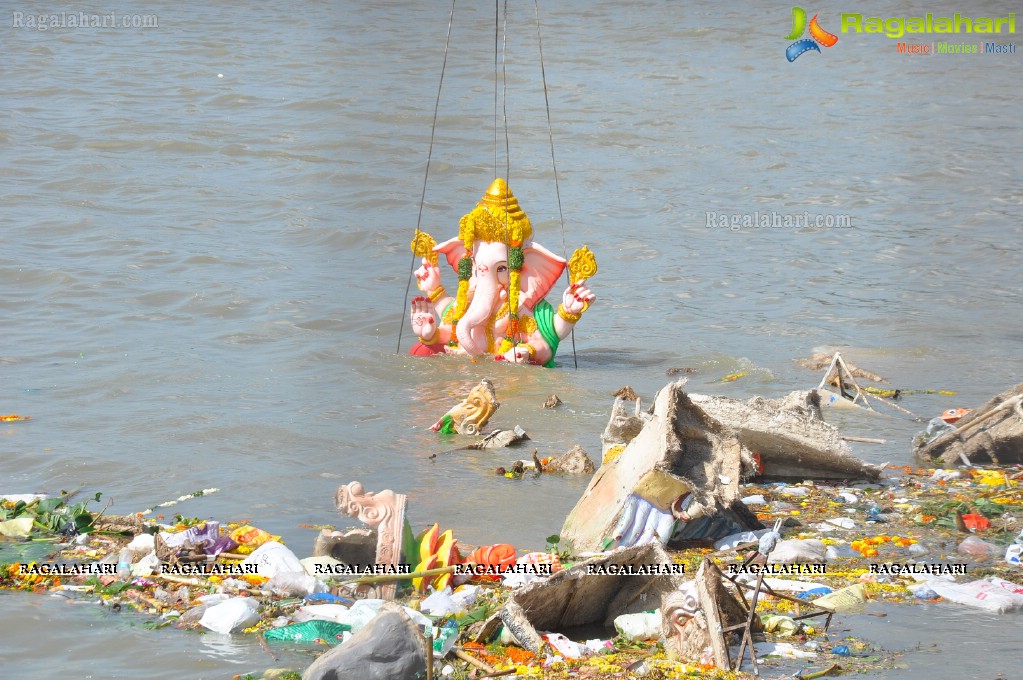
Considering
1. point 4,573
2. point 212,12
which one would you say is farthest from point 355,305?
point 212,12

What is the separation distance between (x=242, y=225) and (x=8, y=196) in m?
2.94

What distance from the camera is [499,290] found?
360 inches

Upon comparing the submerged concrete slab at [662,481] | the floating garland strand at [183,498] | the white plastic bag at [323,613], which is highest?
the submerged concrete slab at [662,481]

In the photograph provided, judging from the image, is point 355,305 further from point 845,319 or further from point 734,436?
point 734,436

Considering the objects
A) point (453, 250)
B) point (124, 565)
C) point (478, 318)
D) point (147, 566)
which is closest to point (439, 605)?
point (147, 566)

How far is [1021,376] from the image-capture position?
930cm

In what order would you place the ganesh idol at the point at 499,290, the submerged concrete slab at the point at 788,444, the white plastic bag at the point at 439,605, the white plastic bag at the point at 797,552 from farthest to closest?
the ganesh idol at the point at 499,290 < the submerged concrete slab at the point at 788,444 < the white plastic bag at the point at 797,552 < the white plastic bag at the point at 439,605

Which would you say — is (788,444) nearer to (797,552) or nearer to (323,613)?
(797,552)

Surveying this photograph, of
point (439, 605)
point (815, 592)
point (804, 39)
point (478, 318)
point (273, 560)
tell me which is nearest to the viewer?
point (439, 605)

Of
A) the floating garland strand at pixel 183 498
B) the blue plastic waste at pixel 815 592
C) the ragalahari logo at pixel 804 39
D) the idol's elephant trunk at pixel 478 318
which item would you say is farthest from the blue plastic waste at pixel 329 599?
the ragalahari logo at pixel 804 39

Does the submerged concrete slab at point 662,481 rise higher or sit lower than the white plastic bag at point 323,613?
higher

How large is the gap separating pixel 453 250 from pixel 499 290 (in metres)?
0.51

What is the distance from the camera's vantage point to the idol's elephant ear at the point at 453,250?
9.33 metres

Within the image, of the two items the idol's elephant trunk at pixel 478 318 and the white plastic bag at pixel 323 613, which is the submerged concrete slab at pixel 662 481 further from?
the idol's elephant trunk at pixel 478 318
